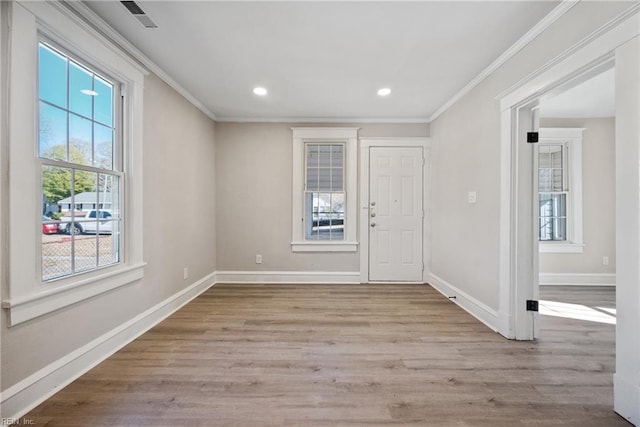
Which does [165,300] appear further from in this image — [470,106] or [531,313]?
[470,106]

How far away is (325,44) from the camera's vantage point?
92.7 inches

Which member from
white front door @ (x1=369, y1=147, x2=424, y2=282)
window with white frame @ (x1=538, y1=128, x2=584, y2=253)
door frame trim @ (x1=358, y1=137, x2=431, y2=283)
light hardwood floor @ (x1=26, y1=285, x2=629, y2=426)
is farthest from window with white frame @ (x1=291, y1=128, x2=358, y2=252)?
window with white frame @ (x1=538, y1=128, x2=584, y2=253)

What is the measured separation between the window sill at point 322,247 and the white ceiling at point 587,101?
9.20 feet

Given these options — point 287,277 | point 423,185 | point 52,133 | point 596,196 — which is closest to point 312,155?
point 423,185

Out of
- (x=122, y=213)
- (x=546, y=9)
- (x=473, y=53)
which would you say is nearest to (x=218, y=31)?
(x=122, y=213)

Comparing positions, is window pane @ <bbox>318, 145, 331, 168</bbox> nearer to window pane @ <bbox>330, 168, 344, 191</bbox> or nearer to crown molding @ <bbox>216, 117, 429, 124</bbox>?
window pane @ <bbox>330, 168, 344, 191</bbox>

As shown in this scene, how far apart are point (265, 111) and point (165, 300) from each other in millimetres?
2601

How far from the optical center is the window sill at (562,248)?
14.0ft

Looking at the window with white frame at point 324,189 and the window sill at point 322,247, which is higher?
the window with white frame at point 324,189

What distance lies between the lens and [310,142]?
438cm

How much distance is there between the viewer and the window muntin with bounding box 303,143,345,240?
4.39 m

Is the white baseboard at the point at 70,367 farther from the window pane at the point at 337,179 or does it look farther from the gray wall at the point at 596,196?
the gray wall at the point at 596,196

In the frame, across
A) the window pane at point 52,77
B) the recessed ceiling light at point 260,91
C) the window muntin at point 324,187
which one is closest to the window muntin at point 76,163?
the window pane at point 52,77

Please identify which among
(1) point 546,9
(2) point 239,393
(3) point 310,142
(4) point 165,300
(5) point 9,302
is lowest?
(2) point 239,393
